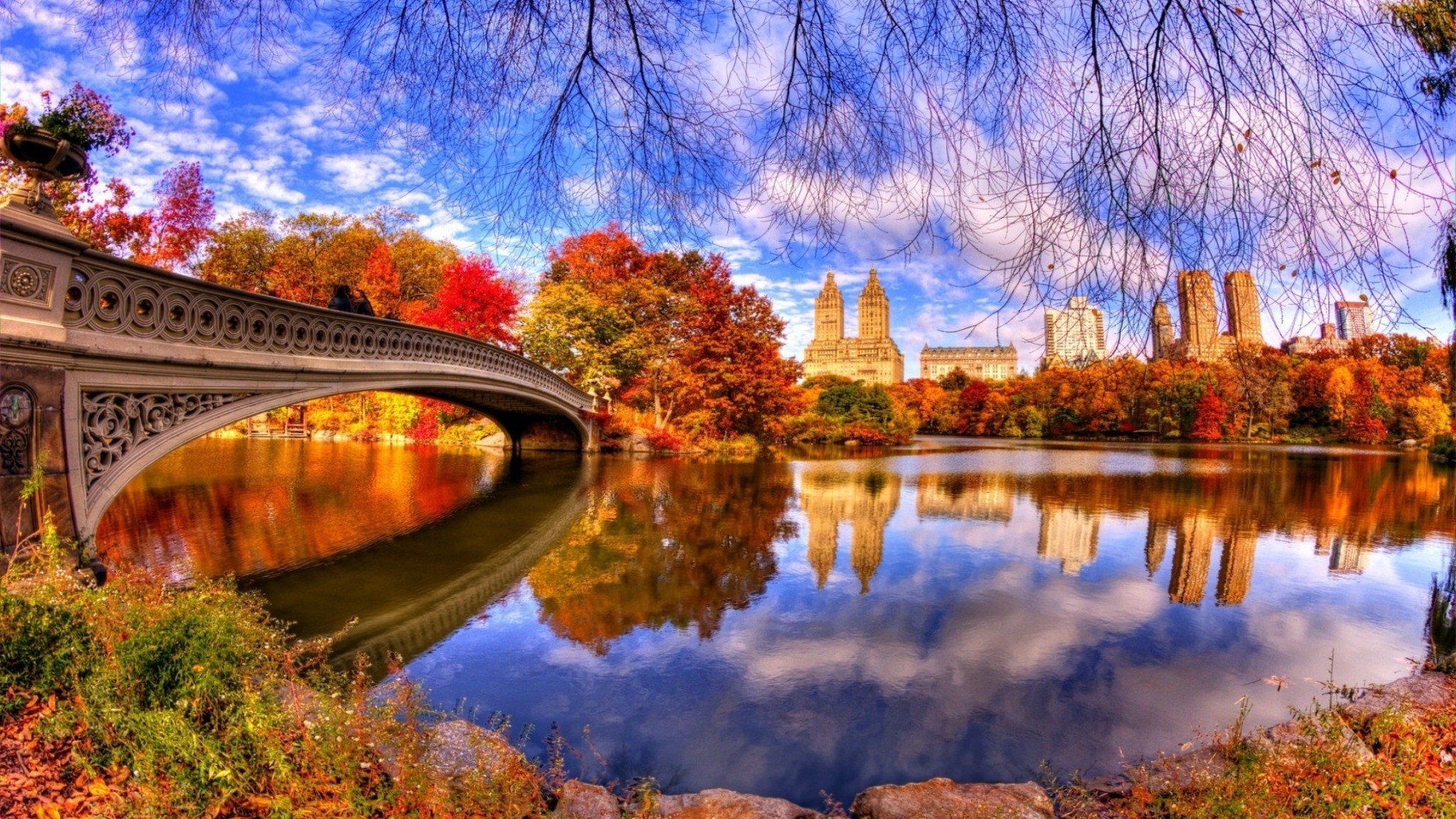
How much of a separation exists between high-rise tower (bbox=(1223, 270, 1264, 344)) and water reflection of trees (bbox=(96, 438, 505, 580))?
987 cm

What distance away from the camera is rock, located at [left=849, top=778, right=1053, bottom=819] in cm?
339

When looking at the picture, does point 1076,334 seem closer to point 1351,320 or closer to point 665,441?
point 1351,320

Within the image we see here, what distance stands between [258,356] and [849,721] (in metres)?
7.98

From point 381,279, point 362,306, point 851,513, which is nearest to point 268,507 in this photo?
point 362,306

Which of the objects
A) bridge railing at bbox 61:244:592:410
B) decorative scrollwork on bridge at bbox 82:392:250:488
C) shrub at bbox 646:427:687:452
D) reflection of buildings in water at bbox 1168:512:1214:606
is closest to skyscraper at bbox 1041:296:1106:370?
bridge railing at bbox 61:244:592:410

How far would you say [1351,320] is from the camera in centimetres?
201

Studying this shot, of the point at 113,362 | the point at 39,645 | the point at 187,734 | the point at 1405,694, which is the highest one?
the point at 113,362

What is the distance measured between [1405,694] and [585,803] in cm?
622

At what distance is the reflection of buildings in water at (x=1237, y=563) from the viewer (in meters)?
8.53

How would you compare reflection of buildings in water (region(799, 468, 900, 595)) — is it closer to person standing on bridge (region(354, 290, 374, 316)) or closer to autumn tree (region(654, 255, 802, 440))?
autumn tree (region(654, 255, 802, 440))

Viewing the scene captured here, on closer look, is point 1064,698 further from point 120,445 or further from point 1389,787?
point 120,445

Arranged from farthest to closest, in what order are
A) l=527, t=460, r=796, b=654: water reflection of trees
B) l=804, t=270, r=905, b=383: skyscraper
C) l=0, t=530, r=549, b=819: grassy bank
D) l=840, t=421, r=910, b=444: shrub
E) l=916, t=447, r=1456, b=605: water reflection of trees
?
1. l=804, t=270, r=905, b=383: skyscraper
2. l=840, t=421, r=910, b=444: shrub
3. l=916, t=447, r=1456, b=605: water reflection of trees
4. l=527, t=460, r=796, b=654: water reflection of trees
5. l=0, t=530, r=549, b=819: grassy bank

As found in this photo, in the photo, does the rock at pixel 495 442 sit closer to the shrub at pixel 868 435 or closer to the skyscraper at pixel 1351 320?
the shrub at pixel 868 435

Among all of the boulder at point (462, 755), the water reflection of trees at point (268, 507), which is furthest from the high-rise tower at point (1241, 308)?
the water reflection of trees at point (268, 507)
